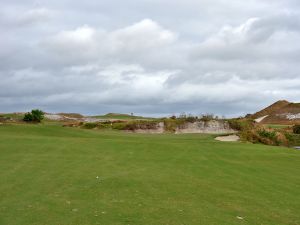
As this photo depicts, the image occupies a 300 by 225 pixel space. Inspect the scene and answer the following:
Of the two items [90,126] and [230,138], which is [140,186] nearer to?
Answer: [230,138]

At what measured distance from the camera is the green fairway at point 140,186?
1170 cm

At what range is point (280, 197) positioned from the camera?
15445 mm

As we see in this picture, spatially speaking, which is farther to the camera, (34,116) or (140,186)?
(34,116)

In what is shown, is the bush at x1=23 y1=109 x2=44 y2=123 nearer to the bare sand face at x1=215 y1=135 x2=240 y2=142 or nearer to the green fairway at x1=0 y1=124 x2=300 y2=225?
the bare sand face at x1=215 y1=135 x2=240 y2=142

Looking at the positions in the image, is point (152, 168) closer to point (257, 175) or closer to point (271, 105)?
point (257, 175)

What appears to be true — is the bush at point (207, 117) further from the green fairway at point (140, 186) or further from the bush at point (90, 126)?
the green fairway at point (140, 186)

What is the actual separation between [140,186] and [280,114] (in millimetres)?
92754

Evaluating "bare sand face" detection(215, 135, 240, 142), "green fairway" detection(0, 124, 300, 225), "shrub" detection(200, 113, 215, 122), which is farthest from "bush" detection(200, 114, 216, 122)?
"green fairway" detection(0, 124, 300, 225)

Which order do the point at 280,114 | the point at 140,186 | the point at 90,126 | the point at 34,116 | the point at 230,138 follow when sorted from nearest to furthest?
1. the point at 140,186
2. the point at 230,138
3. the point at 34,116
4. the point at 90,126
5. the point at 280,114

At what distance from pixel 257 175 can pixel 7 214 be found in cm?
1253

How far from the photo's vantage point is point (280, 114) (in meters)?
103

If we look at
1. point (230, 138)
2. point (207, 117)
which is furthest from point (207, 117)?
point (230, 138)

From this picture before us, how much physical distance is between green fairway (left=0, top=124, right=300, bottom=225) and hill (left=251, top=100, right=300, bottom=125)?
73.8 metres

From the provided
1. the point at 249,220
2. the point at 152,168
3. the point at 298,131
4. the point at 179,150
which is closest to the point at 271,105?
the point at 298,131
